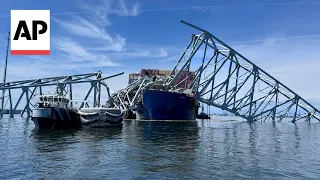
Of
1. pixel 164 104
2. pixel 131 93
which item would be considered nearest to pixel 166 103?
pixel 164 104

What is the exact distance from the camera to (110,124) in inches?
2484

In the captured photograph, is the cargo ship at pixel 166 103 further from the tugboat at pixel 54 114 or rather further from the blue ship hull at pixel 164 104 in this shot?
the tugboat at pixel 54 114

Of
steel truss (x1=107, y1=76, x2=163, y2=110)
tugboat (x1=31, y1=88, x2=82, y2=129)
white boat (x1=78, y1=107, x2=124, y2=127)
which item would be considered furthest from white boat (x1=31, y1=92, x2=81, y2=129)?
steel truss (x1=107, y1=76, x2=163, y2=110)

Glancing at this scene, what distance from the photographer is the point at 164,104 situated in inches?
4003

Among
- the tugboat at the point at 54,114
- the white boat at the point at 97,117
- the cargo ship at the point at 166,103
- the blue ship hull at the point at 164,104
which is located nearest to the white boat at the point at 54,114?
the tugboat at the point at 54,114

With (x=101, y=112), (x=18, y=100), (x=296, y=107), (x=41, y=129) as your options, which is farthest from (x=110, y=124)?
(x=296, y=107)

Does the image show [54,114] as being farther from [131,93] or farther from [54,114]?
[131,93]

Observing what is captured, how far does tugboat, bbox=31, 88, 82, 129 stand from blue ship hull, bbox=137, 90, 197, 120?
41.2 metres

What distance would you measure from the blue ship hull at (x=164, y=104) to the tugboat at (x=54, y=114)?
1623 inches

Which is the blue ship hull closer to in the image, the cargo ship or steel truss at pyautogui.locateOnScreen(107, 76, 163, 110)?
the cargo ship

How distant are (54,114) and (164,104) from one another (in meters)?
52.3

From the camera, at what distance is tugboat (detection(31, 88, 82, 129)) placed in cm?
5309

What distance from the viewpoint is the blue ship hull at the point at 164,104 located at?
331 feet

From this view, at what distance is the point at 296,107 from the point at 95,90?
88.4 m
